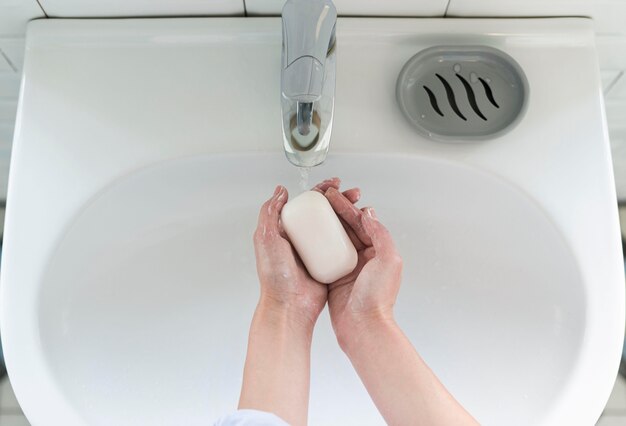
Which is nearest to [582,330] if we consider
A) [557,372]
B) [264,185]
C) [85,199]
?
[557,372]

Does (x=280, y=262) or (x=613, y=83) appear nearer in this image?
(x=280, y=262)

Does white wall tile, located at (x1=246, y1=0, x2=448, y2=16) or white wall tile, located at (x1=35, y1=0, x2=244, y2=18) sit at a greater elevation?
white wall tile, located at (x1=35, y1=0, x2=244, y2=18)

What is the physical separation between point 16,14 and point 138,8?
0.12 meters

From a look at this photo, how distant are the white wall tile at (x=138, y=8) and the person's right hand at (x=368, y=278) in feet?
0.67

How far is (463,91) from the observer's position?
62 centimetres

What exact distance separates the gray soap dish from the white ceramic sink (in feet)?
0.05

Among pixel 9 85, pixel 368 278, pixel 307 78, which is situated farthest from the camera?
pixel 9 85

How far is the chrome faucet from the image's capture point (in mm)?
490

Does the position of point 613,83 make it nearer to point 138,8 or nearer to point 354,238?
point 354,238

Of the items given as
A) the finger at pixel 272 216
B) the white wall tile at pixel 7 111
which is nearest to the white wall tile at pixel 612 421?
the finger at pixel 272 216

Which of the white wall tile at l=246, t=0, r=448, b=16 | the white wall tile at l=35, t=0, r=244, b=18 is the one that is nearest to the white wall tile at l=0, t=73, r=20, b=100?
the white wall tile at l=35, t=0, r=244, b=18

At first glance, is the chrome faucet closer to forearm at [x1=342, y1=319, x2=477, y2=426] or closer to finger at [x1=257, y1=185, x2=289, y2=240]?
finger at [x1=257, y1=185, x2=289, y2=240]

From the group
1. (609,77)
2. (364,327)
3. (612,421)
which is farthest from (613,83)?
(612,421)

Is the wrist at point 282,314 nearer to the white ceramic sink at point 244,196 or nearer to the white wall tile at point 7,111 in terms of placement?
the white ceramic sink at point 244,196
